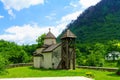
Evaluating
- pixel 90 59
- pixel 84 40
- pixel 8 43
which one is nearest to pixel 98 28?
pixel 84 40

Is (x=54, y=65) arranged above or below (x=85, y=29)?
below

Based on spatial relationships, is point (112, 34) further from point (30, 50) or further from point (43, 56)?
point (43, 56)

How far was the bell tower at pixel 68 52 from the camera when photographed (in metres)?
56.0

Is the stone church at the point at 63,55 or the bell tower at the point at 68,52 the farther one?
the stone church at the point at 63,55

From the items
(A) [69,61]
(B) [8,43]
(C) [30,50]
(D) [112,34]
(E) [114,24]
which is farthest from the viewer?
(E) [114,24]

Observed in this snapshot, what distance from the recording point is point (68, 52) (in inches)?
2208

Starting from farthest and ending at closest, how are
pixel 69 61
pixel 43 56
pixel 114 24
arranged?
pixel 114 24, pixel 43 56, pixel 69 61

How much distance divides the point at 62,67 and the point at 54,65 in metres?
1.73

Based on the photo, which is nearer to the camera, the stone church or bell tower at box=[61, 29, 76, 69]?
bell tower at box=[61, 29, 76, 69]

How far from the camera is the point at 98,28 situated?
607 feet

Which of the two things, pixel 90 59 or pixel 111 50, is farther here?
pixel 111 50

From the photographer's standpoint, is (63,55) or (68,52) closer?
(68,52)

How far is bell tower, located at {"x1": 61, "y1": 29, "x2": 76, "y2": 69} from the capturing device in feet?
184

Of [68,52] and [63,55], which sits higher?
[68,52]
